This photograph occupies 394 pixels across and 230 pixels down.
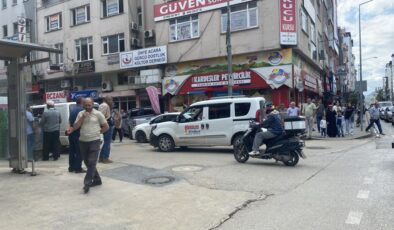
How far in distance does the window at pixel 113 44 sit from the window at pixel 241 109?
18.7 m

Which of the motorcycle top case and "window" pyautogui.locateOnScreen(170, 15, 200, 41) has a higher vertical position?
"window" pyautogui.locateOnScreen(170, 15, 200, 41)

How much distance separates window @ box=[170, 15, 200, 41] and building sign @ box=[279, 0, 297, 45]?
5.74 m

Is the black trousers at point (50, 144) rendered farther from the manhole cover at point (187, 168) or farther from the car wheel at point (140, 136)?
the car wheel at point (140, 136)

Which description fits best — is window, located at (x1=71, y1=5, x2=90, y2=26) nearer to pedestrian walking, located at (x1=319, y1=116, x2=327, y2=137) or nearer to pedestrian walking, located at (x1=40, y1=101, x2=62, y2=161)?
pedestrian walking, located at (x1=319, y1=116, x2=327, y2=137)

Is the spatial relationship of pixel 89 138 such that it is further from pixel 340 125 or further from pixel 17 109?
pixel 340 125

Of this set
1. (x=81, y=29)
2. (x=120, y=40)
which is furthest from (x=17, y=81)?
(x=81, y=29)

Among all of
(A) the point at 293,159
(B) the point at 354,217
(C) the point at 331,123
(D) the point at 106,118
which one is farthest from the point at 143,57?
(B) the point at 354,217

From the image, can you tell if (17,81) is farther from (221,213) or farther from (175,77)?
(175,77)

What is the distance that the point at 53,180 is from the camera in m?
8.40

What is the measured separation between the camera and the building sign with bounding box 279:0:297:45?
22.3m

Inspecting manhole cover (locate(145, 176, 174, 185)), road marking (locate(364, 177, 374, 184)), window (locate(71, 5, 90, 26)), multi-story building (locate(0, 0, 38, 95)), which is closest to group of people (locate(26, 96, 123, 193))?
manhole cover (locate(145, 176, 174, 185))

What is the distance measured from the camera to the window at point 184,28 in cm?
2553

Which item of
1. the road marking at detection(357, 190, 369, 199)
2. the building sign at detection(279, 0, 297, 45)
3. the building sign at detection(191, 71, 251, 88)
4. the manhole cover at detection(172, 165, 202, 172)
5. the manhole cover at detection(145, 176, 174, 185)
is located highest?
the building sign at detection(279, 0, 297, 45)

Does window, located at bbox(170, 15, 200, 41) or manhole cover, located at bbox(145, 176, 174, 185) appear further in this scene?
window, located at bbox(170, 15, 200, 41)
